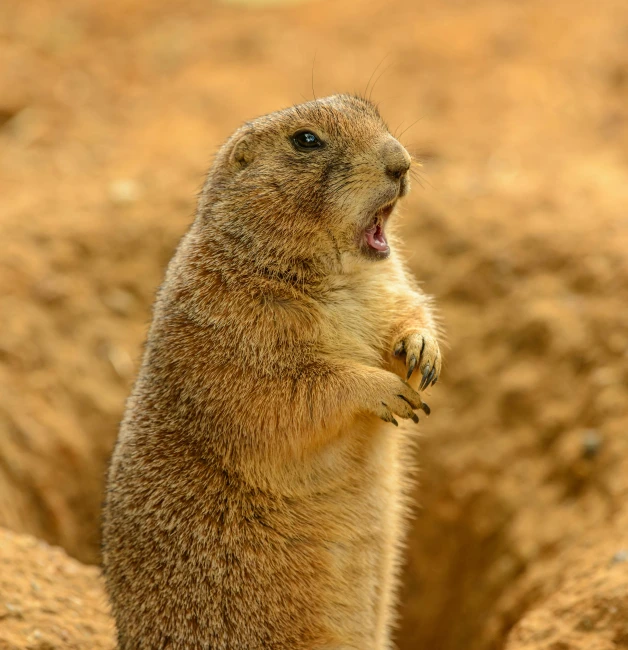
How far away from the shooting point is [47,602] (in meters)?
4.55

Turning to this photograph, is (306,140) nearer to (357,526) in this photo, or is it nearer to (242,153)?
(242,153)

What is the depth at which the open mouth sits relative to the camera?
4.01m

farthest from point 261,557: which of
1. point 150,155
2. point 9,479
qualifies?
point 150,155

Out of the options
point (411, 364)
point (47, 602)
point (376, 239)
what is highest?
point (376, 239)

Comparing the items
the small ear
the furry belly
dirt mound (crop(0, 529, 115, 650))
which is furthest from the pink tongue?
dirt mound (crop(0, 529, 115, 650))

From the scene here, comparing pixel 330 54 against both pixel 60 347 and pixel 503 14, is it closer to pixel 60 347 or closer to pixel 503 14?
pixel 503 14

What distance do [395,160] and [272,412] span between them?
3.84 feet

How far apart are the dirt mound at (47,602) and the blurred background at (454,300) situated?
2 cm

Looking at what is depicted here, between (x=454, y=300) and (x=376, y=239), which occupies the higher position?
(x=454, y=300)

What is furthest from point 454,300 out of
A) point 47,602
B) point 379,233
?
point 47,602

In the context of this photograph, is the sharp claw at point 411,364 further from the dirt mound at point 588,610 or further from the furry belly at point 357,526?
the dirt mound at point 588,610

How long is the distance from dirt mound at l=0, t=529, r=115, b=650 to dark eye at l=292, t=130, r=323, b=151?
2472 mm

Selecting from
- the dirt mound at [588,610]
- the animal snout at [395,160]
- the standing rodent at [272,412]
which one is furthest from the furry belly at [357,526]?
the animal snout at [395,160]

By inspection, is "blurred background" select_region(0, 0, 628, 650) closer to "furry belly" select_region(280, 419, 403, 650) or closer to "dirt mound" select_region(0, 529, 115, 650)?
"dirt mound" select_region(0, 529, 115, 650)
